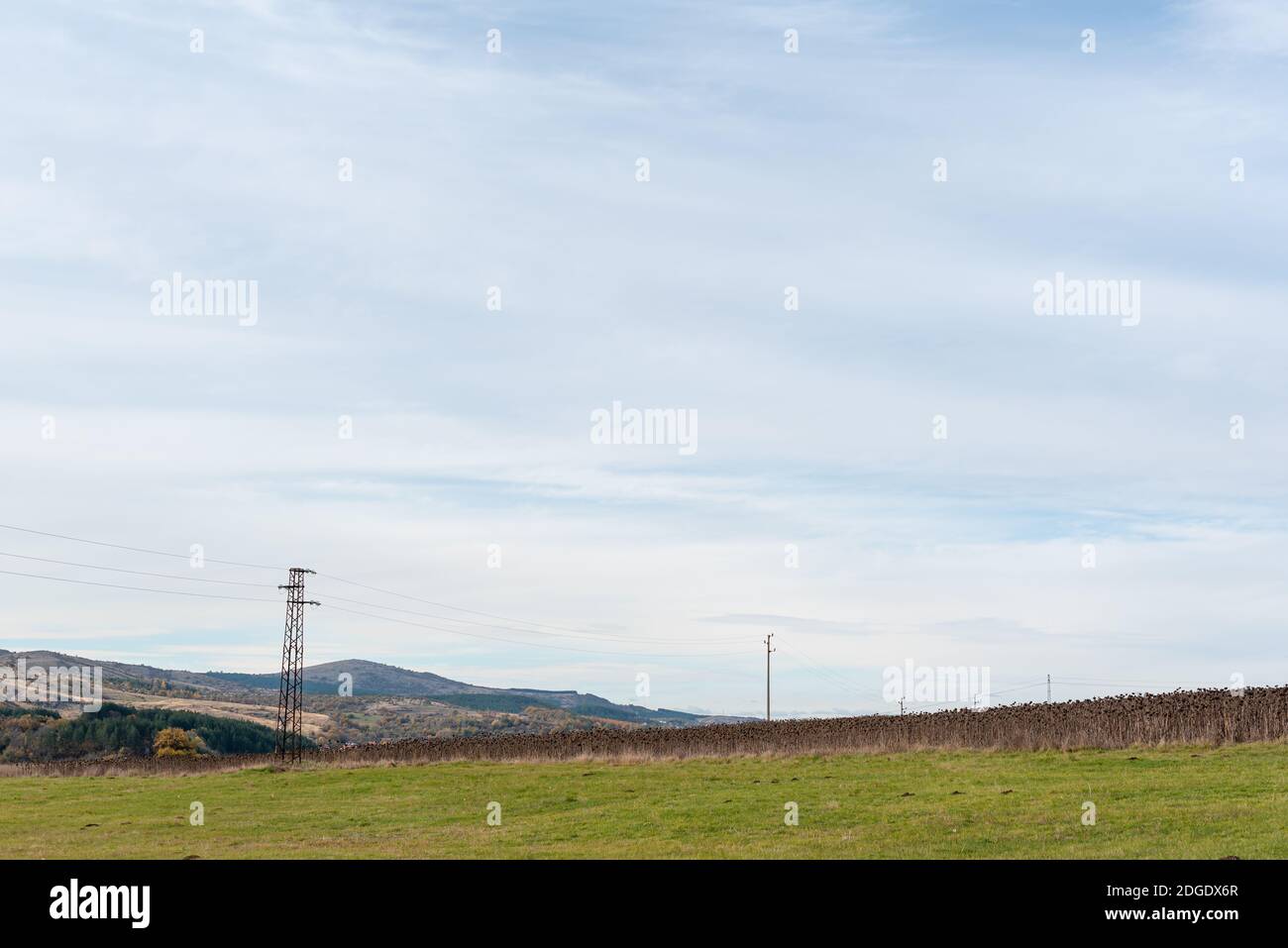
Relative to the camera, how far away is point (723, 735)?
67562 millimetres

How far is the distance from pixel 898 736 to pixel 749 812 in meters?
25.6

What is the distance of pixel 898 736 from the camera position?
56.4m
